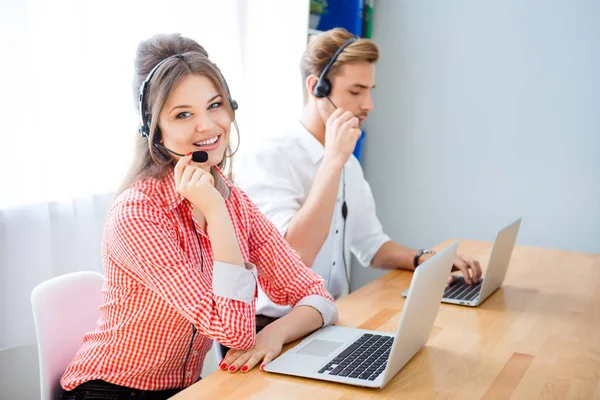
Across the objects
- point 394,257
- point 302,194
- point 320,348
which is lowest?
point 394,257

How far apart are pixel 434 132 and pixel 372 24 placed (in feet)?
2.21

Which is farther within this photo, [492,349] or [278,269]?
[278,269]

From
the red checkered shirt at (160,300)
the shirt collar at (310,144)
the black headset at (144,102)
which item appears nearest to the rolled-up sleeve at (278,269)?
the red checkered shirt at (160,300)

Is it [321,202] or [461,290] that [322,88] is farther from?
[461,290]

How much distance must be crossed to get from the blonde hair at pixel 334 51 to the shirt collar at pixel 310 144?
195 millimetres

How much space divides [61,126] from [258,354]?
110cm

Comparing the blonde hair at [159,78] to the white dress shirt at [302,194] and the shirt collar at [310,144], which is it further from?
the shirt collar at [310,144]

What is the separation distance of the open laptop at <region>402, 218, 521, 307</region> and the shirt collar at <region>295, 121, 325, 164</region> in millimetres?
557

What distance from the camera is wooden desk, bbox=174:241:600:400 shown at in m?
→ 1.20

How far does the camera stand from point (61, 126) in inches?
80.7

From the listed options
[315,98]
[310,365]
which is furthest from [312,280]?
[315,98]

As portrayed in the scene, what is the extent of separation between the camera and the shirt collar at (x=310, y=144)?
86.3 inches

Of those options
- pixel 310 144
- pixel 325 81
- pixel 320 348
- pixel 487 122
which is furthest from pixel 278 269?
pixel 487 122

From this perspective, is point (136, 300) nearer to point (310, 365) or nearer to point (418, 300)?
point (310, 365)
